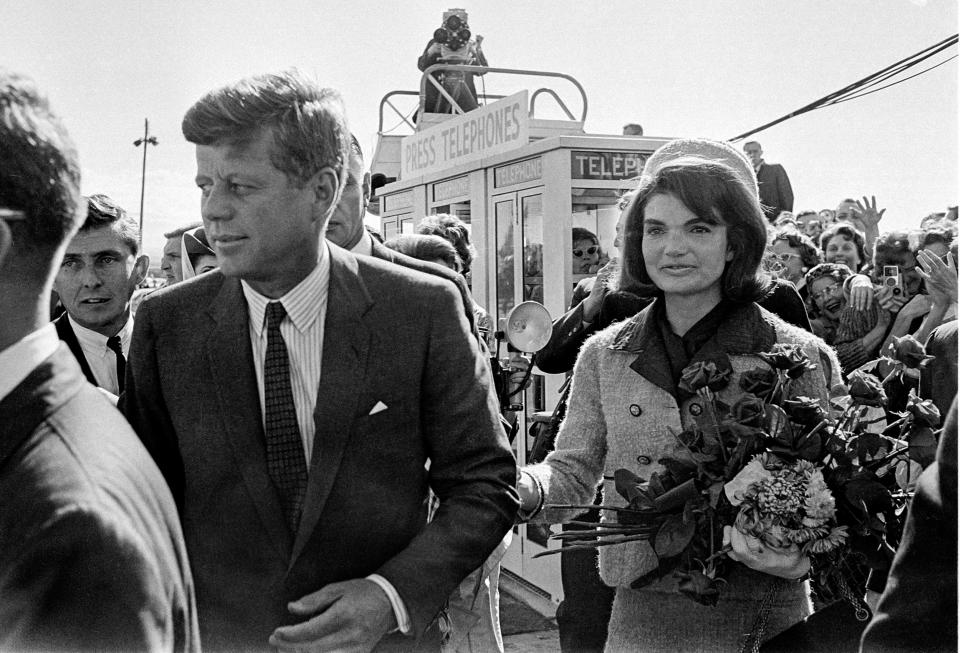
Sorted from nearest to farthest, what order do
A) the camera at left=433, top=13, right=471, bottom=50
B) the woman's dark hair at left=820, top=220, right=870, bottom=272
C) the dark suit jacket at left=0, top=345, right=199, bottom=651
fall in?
the dark suit jacket at left=0, top=345, right=199, bottom=651, the camera at left=433, top=13, right=471, bottom=50, the woman's dark hair at left=820, top=220, right=870, bottom=272

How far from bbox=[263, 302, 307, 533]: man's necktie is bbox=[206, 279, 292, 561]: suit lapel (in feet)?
0.05

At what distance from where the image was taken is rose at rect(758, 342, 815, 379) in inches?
79.9

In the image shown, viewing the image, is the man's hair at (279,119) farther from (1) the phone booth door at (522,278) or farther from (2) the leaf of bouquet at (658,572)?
(1) the phone booth door at (522,278)

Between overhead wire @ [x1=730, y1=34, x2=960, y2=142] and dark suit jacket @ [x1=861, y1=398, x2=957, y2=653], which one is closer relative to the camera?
dark suit jacket @ [x1=861, y1=398, x2=957, y2=653]

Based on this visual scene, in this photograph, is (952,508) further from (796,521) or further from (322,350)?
(322,350)

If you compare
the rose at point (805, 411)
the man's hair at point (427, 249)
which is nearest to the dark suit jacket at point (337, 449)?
the rose at point (805, 411)

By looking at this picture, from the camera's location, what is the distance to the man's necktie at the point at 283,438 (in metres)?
1.50

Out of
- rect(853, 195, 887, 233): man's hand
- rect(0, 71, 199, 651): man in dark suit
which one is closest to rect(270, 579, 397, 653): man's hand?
rect(0, 71, 199, 651): man in dark suit

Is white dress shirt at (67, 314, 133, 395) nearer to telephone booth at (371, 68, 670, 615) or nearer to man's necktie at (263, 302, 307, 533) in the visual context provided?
man's necktie at (263, 302, 307, 533)

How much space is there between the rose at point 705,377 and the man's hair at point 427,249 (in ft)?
6.32

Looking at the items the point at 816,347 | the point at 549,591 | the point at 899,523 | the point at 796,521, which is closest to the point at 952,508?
the point at 796,521

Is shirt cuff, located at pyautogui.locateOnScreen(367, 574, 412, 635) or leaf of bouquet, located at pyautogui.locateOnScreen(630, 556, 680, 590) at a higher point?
shirt cuff, located at pyautogui.locateOnScreen(367, 574, 412, 635)

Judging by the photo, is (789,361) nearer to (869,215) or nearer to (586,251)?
(586,251)

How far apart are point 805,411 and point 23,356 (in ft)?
4.58
